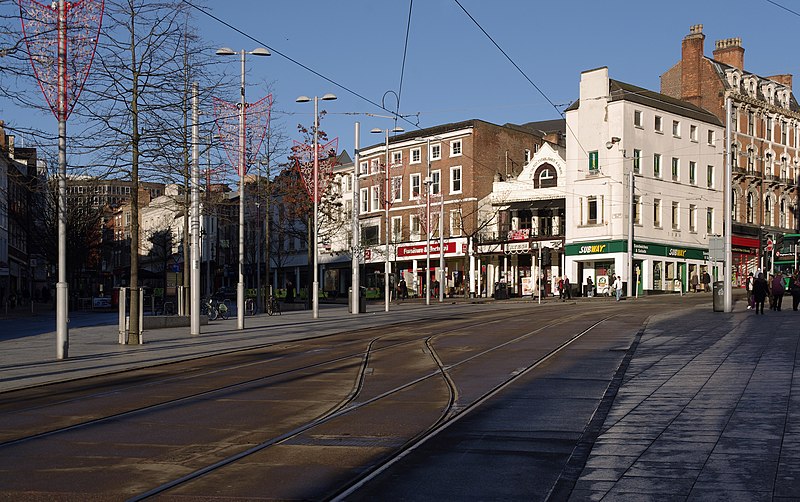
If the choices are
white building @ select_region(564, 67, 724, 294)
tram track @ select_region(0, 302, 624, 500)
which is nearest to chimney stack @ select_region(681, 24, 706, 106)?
white building @ select_region(564, 67, 724, 294)

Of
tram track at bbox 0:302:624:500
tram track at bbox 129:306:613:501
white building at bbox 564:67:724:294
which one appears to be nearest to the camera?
tram track at bbox 129:306:613:501

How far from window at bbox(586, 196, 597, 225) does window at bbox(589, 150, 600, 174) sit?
6.65 ft

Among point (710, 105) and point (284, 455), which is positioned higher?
point (710, 105)

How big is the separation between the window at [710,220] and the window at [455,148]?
2027 cm

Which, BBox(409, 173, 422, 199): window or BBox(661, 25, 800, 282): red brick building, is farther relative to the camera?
BBox(409, 173, 422, 199): window

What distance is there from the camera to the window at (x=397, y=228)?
82.0 meters

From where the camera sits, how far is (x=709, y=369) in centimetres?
1680

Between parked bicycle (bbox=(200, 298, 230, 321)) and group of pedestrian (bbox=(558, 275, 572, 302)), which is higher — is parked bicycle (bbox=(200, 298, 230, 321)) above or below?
below

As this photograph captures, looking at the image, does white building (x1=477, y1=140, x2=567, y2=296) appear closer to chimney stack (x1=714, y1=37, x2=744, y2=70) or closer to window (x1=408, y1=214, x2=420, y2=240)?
window (x1=408, y1=214, x2=420, y2=240)

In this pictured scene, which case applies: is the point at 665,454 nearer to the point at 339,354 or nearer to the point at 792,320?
the point at 339,354

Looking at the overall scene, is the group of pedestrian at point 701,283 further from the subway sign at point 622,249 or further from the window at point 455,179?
the window at point 455,179

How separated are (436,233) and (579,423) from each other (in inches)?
2701

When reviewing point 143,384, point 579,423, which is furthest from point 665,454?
point 143,384

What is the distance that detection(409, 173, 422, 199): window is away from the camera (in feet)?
262
